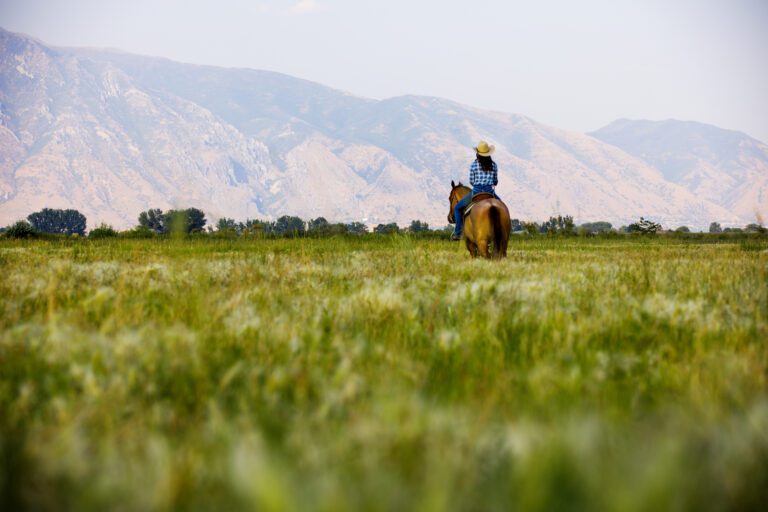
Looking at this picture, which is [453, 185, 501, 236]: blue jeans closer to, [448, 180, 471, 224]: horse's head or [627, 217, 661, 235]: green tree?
[448, 180, 471, 224]: horse's head

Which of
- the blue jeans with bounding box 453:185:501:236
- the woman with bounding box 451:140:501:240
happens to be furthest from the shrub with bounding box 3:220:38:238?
the woman with bounding box 451:140:501:240

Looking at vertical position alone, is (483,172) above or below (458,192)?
above

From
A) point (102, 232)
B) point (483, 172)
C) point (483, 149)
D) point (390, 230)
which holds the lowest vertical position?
point (102, 232)

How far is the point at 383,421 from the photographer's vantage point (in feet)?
7.26

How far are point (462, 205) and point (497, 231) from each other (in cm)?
249

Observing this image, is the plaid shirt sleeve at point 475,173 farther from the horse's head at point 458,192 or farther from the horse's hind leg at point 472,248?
the horse's hind leg at point 472,248

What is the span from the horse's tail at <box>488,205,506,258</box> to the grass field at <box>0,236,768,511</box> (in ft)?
32.0

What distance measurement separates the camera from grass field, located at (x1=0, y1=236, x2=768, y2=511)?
→ 1.61m

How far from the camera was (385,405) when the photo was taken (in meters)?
2.31

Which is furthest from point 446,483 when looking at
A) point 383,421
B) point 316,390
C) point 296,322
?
point 296,322

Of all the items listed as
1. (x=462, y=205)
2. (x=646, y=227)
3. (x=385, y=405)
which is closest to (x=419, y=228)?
(x=646, y=227)

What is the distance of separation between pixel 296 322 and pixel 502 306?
213 centimetres

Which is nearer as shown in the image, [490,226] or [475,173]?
[490,226]

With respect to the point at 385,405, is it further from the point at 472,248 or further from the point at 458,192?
the point at 458,192
